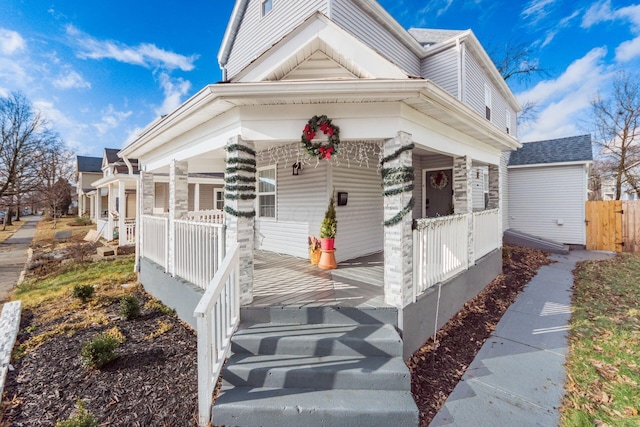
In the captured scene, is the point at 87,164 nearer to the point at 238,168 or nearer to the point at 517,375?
the point at 238,168

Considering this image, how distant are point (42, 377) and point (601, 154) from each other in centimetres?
2480

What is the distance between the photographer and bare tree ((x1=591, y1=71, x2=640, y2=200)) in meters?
15.3

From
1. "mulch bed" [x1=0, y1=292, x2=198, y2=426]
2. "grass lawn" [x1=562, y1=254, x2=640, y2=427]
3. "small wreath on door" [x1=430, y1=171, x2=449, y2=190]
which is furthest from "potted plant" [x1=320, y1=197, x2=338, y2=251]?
"small wreath on door" [x1=430, y1=171, x2=449, y2=190]

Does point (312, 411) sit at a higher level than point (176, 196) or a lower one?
lower

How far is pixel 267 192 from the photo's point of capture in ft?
25.9

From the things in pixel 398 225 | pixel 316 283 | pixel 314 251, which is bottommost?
pixel 316 283

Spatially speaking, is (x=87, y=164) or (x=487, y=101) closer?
(x=487, y=101)

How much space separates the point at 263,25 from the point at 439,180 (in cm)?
725

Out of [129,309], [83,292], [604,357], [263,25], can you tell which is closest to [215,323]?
[129,309]

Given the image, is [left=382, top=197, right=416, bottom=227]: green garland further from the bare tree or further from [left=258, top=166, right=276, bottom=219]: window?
the bare tree

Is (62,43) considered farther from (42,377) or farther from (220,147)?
(42,377)

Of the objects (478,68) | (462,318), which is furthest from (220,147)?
(478,68)

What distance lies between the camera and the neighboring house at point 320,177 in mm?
3678

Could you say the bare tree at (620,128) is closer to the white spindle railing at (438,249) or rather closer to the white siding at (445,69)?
the white siding at (445,69)
